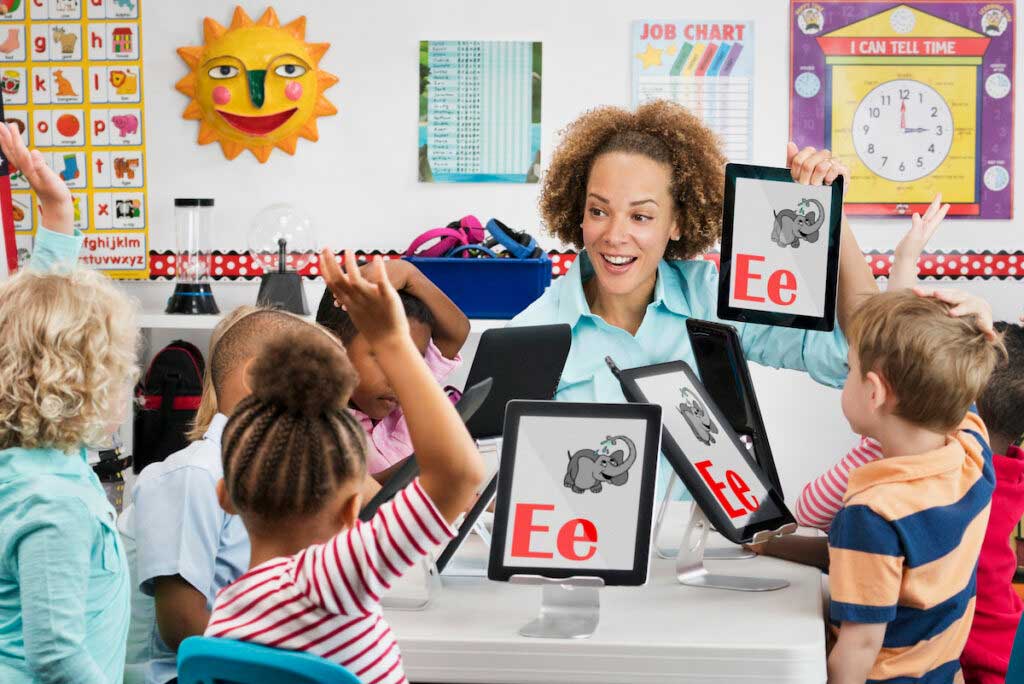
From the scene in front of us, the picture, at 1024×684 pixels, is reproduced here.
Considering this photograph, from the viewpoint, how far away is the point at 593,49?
11.7 feet

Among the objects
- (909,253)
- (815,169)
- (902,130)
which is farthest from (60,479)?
(902,130)

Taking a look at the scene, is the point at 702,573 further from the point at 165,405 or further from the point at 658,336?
the point at 165,405

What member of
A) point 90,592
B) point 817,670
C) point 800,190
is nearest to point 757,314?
point 800,190

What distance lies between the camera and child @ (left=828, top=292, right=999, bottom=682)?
4.25ft

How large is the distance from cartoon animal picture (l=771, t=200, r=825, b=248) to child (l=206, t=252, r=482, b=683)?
0.81 metres

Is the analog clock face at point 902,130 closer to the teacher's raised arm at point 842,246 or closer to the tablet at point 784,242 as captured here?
the teacher's raised arm at point 842,246

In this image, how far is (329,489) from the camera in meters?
1.00

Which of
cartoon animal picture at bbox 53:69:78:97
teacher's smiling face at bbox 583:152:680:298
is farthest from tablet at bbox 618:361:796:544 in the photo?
cartoon animal picture at bbox 53:69:78:97

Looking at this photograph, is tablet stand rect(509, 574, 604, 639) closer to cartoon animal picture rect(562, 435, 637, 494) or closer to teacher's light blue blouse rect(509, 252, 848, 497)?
cartoon animal picture rect(562, 435, 637, 494)

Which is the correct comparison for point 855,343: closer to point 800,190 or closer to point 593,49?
point 800,190

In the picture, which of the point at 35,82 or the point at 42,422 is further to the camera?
the point at 35,82

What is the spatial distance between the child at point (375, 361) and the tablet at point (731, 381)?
1.43 feet

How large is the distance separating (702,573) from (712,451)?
0.50 feet

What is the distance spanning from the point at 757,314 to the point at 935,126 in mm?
2178
